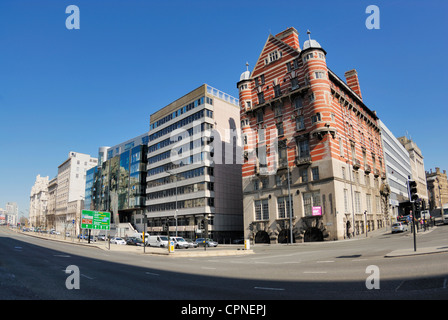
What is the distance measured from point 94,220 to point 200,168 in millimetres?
24980

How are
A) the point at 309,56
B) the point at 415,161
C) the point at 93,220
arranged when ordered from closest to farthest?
the point at 309,56 < the point at 93,220 < the point at 415,161

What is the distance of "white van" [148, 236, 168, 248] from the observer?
48.1 m

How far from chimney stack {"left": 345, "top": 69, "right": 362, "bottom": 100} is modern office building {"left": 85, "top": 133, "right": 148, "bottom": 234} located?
6023cm

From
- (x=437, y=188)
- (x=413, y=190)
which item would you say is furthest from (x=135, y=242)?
(x=437, y=188)

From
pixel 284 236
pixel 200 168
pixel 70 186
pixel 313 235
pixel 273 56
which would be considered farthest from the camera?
pixel 70 186

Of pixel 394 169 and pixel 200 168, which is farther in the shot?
pixel 394 169

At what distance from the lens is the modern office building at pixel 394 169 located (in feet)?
276

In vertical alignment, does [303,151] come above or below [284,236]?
above

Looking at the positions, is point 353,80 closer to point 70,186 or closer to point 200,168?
point 200,168

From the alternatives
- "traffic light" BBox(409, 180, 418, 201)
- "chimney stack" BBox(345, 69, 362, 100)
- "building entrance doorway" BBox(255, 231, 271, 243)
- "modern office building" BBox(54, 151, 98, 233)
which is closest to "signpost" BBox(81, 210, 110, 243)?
"building entrance doorway" BBox(255, 231, 271, 243)

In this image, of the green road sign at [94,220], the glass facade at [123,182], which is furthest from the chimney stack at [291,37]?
the glass facade at [123,182]

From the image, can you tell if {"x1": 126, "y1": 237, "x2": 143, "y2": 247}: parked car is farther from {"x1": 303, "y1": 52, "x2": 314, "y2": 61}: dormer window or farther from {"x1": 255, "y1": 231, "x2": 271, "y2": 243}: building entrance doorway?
{"x1": 303, "y1": 52, "x2": 314, "y2": 61}: dormer window

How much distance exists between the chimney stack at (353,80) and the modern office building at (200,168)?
A: 27822 millimetres

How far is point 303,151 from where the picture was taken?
48.6 metres
